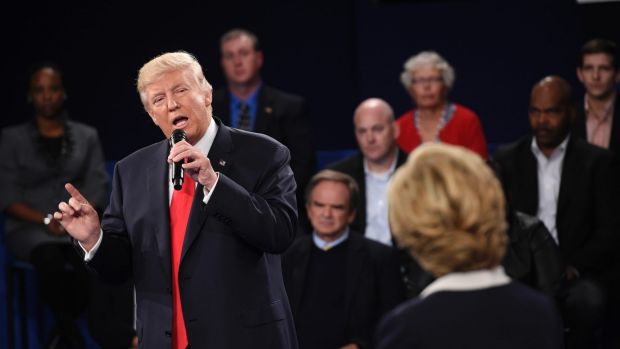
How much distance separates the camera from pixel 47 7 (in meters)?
6.88

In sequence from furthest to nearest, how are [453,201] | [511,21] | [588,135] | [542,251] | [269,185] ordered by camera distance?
[511,21]
[588,135]
[542,251]
[269,185]
[453,201]

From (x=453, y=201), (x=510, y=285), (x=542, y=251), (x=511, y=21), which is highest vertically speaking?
(x=511, y=21)

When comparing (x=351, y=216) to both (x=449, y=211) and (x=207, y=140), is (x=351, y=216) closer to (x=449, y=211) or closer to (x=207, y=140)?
(x=207, y=140)

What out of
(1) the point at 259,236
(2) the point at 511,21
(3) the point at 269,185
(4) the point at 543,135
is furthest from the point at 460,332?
(2) the point at 511,21

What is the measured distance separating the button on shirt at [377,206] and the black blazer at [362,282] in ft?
1.52

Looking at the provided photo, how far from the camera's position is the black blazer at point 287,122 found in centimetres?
534

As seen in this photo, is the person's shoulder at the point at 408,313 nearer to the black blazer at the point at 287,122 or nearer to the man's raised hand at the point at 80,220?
the man's raised hand at the point at 80,220

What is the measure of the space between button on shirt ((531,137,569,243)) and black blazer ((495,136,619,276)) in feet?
0.14

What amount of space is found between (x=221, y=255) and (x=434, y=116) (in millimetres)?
3109

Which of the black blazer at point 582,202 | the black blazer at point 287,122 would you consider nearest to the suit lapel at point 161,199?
the black blazer at point 582,202

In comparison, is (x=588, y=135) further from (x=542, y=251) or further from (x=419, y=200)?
(x=419, y=200)

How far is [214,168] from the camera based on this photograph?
264 cm

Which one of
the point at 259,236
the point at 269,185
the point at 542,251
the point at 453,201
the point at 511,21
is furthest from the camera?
the point at 511,21

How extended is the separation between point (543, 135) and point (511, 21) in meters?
1.84
